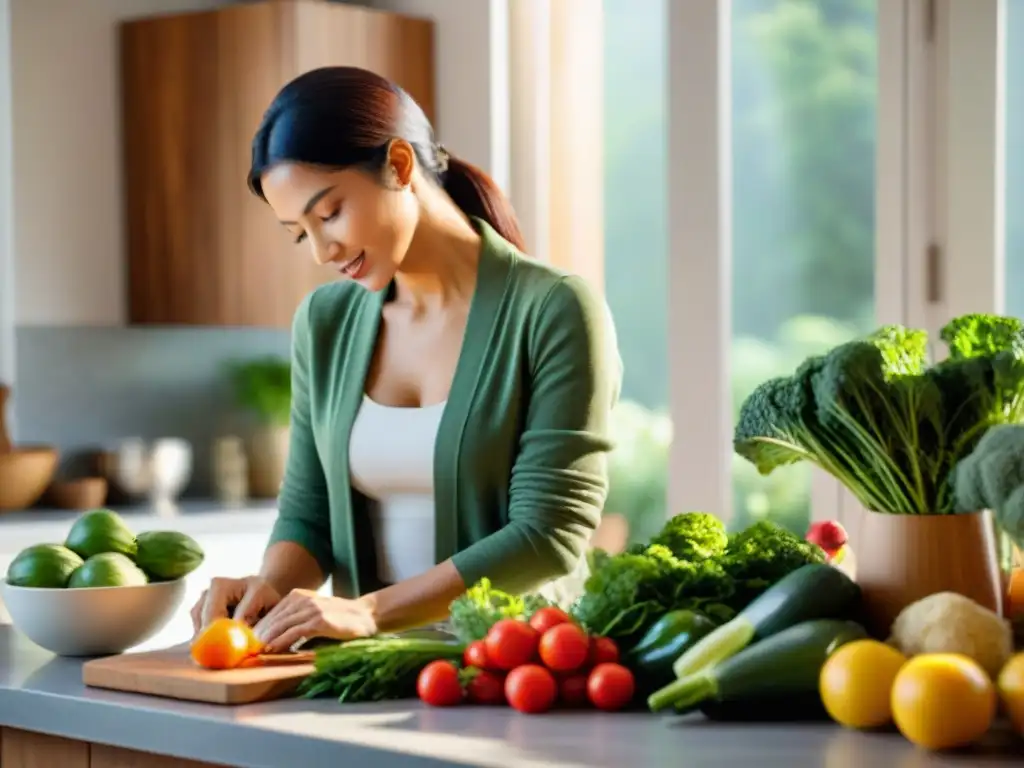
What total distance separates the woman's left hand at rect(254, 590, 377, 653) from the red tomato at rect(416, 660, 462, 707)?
0.21 meters

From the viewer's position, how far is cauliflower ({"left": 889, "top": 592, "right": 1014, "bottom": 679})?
1.59 m

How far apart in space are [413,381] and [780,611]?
2.72ft

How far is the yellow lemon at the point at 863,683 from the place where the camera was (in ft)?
5.12

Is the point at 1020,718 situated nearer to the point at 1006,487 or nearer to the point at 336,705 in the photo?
the point at 1006,487

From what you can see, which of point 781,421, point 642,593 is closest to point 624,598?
point 642,593

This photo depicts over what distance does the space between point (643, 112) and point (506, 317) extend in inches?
85.1

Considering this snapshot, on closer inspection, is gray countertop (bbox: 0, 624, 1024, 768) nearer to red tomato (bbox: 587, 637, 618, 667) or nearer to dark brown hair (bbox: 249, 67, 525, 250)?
red tomato (bbox: 587, 637, 618, 667)

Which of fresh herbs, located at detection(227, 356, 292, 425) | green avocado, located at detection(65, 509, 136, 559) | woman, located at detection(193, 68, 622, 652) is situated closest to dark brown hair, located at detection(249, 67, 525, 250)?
woman, located at detection(193, 68, 622, 652)

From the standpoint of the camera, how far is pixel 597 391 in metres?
2.23

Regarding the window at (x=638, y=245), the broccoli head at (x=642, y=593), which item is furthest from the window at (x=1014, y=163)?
the broccoli head at (x=642, y=593)

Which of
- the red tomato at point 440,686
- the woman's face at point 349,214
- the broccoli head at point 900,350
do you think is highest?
the woman's face at point 349,214

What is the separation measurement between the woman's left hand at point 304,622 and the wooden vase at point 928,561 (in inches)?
23.9

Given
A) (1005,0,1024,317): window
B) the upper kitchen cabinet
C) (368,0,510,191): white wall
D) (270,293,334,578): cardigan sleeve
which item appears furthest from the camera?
(368,0,510,191): white wall

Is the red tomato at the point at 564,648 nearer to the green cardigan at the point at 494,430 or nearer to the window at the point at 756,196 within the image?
the green cardigan at the point at 494,430
